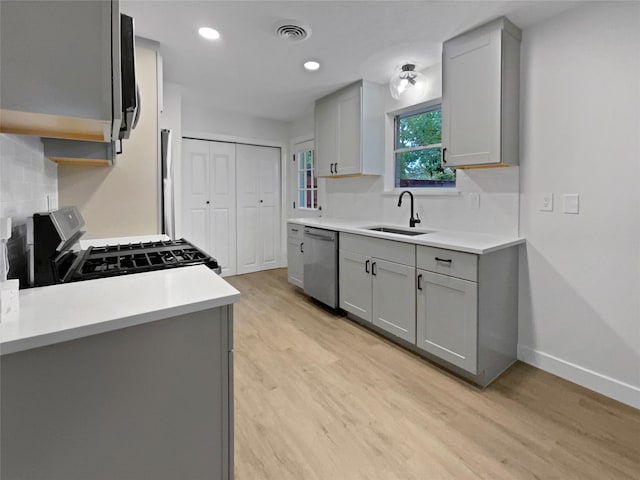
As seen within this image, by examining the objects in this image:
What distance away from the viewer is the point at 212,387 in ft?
3.37

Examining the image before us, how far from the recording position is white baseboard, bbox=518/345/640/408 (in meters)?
1.95

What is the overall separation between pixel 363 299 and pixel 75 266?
86.1 inches

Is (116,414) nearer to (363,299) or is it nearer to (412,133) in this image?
(363,299)

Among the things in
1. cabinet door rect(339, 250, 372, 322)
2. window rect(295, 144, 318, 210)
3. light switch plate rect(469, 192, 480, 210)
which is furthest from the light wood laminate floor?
window rect(295, 144, 318, 210)

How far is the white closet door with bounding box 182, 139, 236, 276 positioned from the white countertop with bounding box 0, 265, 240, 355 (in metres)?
3.45

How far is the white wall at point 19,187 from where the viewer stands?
44.3 inches

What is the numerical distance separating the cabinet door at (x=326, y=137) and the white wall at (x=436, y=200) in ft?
1.15

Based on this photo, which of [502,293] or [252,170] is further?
[252,170]

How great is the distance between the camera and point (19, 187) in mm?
1284

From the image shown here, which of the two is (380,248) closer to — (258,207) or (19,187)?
(19,187)

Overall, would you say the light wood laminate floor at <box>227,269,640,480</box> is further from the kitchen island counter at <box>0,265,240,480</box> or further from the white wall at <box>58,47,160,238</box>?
the white wall at <box>58,47,160,238</box>

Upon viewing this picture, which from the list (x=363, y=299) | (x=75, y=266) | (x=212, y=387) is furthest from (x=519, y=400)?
(x=75, y=266)

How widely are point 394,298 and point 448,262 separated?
603 millimetres

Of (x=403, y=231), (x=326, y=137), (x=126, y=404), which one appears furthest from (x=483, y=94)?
(x=126, y=404)
